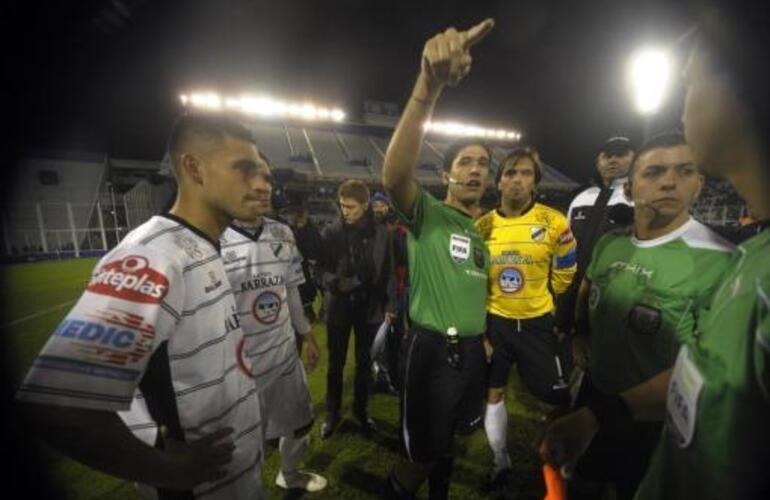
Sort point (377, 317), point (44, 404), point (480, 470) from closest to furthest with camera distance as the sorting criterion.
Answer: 1. point (44, 404)
2. point (480, 470)
3. point (377, 317)

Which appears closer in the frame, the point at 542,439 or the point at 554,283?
the point at 542,439

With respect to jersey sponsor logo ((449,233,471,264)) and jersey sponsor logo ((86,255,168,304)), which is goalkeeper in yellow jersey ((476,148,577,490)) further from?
jersey sponsor logo ((86,255,168,304))

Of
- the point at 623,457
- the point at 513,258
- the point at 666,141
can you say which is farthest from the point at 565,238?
the point at 623,457

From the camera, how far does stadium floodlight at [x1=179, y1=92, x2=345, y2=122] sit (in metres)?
30.7

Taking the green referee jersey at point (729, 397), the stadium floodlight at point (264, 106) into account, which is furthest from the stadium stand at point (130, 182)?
the green referee jersey at point (729, 397)

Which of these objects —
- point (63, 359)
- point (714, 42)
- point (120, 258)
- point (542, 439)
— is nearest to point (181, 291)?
point (120, 258)

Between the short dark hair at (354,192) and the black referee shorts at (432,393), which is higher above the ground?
the short dark hair at (354,192)

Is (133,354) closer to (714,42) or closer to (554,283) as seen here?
(714,42)

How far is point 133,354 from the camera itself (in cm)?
114

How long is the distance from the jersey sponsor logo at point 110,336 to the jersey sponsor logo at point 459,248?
1856mm

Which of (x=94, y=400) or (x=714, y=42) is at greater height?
(x=714, y=42)

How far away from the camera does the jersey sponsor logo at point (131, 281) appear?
115 cm

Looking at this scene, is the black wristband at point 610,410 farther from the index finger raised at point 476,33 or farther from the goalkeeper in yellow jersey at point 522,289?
the goalkeeper in yellow jersey at point 522,289

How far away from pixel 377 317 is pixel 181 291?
307 cm
